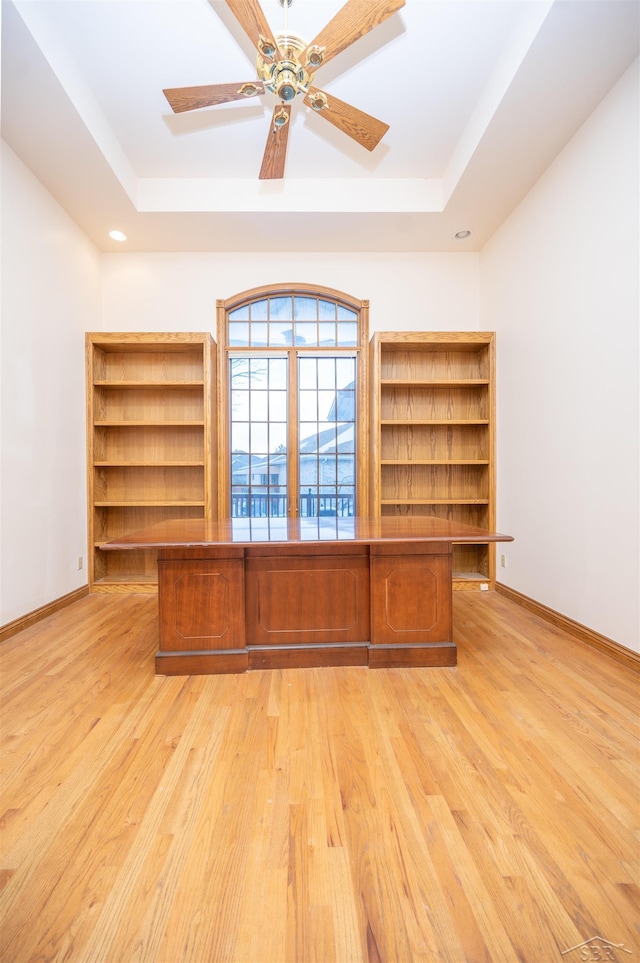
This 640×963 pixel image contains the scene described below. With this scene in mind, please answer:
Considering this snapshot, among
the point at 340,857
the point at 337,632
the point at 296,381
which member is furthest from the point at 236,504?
the point at 340,857

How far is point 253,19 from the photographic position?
6.15 ft

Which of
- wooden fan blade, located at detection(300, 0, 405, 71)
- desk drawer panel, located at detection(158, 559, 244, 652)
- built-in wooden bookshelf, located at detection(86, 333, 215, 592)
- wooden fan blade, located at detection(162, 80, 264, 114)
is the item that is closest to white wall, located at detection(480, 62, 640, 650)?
wooden fan blade, located at detection(300, 0, 405, 71)

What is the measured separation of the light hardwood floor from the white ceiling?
3193 millimetres

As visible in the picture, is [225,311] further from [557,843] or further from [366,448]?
[557,843]

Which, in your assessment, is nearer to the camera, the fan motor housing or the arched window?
the fan motor housing

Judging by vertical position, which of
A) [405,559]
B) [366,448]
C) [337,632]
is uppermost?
[366,448]

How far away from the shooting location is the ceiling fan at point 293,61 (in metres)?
1.87

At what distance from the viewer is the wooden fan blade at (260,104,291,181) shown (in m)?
2.39

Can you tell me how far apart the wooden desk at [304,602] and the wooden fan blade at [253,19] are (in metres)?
2.26

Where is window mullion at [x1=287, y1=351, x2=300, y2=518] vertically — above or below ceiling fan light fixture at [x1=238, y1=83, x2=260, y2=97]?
below

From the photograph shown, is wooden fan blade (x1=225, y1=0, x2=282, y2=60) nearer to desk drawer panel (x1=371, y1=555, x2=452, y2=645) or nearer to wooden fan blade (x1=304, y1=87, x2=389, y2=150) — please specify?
wooden fan blade (x1=304, y1=87, x2=389, y2=150)

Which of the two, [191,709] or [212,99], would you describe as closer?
[191,709]

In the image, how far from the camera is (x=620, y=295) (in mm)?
2418

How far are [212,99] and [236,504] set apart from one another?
3.02 meters
